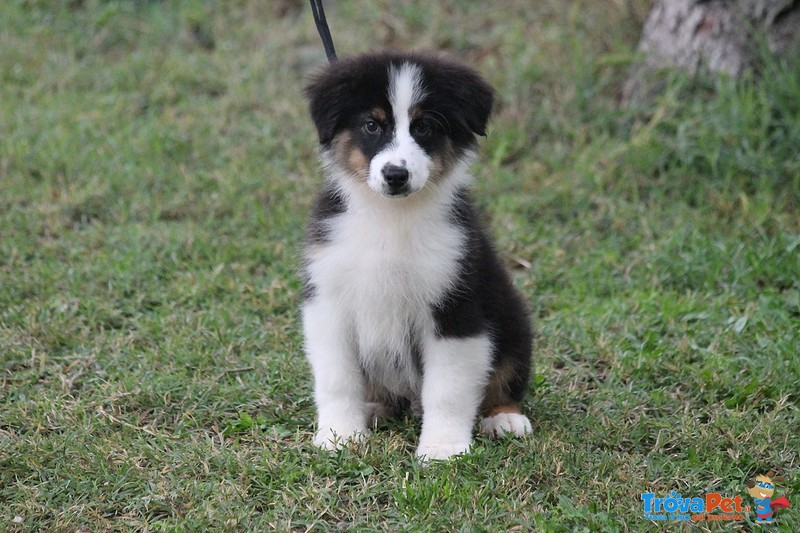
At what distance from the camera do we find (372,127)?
3.87 meters

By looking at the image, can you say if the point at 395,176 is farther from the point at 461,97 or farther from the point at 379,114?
the point at 461,97

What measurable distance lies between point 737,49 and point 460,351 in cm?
416

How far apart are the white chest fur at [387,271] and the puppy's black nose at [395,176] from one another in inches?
9.2

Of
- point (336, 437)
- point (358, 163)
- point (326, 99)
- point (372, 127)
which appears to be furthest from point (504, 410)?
point (326, 99)

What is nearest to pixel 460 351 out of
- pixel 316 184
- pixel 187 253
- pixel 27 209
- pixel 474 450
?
pixel 474 450

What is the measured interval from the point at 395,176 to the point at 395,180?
0.02m

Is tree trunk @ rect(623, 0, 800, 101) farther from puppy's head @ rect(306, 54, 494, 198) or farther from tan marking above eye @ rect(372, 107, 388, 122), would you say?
tan marking above eye @ rect(372, 107, 388, 122)

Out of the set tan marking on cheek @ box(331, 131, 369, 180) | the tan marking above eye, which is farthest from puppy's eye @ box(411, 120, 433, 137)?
tan marking on cheek @ box(331, 131, 369, 180)

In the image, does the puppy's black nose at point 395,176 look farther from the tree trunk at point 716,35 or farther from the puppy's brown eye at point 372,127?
→ the tree trunk at point 716,35

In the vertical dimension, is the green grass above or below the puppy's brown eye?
below

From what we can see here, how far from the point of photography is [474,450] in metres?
3.87

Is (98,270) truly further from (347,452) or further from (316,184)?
(347,452)

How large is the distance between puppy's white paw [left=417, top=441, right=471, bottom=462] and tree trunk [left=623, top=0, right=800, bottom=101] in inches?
164

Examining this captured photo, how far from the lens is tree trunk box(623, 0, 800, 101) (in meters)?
6.83
